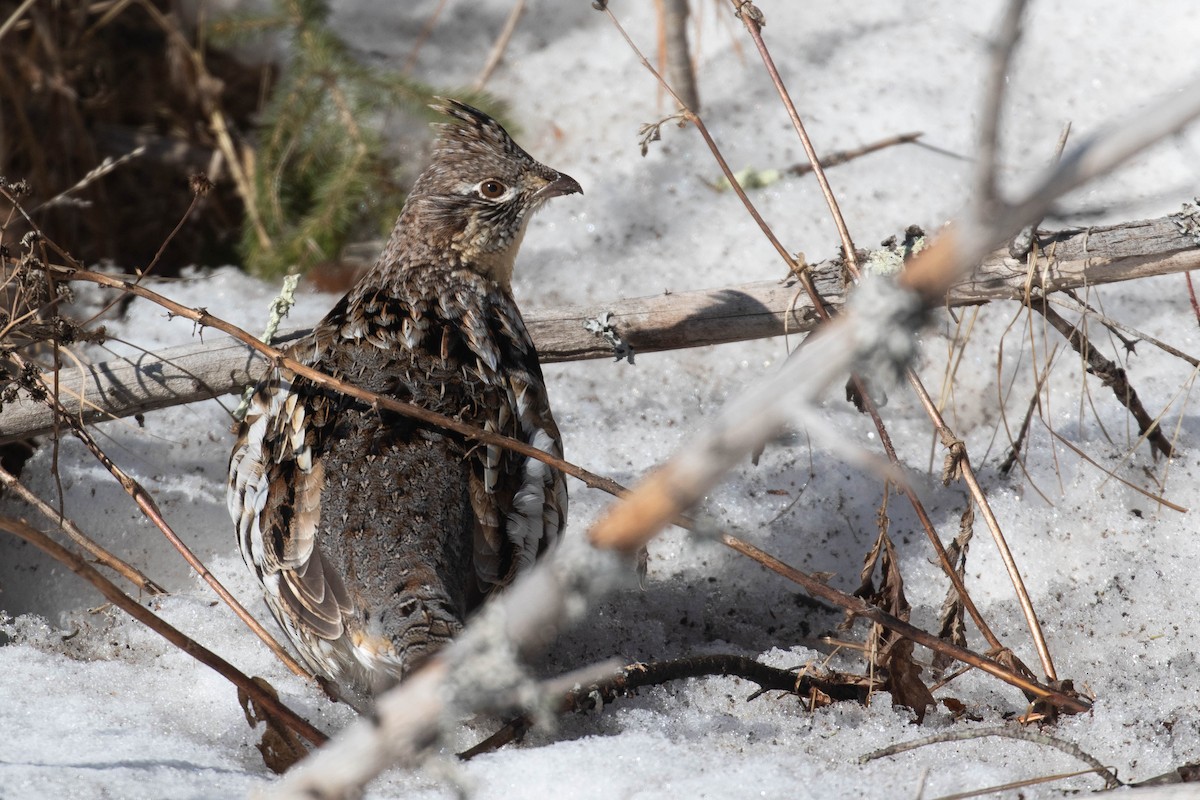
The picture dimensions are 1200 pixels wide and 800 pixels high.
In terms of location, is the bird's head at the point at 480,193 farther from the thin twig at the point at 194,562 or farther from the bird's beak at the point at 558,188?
the thin twig at the point at 194,562

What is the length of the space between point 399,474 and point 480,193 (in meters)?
1.11

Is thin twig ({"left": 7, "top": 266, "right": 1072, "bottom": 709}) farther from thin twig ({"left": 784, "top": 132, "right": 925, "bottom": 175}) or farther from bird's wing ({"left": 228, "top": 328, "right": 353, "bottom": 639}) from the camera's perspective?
thin twig ({"left": 784, "top": 132, "right": 925, "bottom": 175})

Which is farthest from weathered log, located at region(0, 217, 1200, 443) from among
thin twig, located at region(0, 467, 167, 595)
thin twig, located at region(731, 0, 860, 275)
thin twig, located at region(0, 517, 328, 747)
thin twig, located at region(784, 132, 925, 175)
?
thin twig, located at region(784, 132, 925, 175)

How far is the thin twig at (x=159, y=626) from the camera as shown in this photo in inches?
76.5

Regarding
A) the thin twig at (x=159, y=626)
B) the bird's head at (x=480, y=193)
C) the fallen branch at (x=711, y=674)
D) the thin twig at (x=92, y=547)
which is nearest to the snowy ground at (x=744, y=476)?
the fallen branch at (x=711, y=674)

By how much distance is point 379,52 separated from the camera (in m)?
5.46

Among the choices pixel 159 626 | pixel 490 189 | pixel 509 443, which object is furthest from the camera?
pixel 490 189

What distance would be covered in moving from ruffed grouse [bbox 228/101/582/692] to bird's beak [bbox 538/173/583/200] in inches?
9.4

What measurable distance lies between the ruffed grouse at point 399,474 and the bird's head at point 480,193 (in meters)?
0.01

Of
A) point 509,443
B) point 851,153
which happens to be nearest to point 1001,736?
point 509,443

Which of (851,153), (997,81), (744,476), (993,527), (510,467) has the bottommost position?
(997,81)

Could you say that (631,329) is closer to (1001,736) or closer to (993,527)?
(993,527)

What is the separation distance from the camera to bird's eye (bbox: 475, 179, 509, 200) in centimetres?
347

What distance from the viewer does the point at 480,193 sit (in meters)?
3.48
